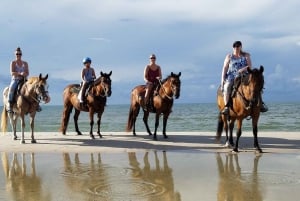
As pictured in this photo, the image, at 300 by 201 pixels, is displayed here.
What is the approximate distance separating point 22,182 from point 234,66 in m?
6.32

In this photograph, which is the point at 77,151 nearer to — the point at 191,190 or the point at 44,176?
the point at 44,176

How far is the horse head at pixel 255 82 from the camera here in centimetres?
998

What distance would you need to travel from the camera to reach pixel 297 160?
9250 millimetres

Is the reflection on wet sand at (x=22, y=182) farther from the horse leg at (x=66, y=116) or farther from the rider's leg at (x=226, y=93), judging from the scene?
the horse leg at (x=66, y=116)

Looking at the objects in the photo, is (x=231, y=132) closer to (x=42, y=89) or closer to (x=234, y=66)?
(x=234, y=66)

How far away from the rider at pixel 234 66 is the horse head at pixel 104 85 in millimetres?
4096

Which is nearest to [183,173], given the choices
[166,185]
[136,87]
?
[166,185]

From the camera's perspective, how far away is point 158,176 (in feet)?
24.9

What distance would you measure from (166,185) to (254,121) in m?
4.72

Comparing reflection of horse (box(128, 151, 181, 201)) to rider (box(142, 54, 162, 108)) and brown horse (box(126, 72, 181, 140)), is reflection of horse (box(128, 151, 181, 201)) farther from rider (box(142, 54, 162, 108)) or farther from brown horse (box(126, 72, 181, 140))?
rider (box(142, 54, 162, 108))

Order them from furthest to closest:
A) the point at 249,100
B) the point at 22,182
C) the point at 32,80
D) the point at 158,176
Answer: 1. the point at 32,80
2. the point at 249,100
3. the point at 158,176
4. the point at 22,182

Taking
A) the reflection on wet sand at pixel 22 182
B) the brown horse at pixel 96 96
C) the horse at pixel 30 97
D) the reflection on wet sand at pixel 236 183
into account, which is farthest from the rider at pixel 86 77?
the reflection on wet sand at pixel 236 183

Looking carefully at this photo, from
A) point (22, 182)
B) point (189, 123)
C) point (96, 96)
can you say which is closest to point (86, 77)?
point (96, 96)

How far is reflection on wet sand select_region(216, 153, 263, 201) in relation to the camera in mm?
5859
